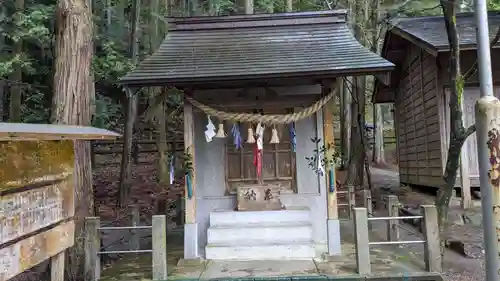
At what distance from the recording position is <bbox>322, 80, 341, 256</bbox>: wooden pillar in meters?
7.26

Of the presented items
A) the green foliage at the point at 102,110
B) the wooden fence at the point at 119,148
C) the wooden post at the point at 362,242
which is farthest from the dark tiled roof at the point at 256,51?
the wooden fence at the point at 119,148

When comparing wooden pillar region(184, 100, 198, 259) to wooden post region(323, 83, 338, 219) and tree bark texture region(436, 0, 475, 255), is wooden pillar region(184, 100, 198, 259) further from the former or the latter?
tree bark texture region(436, 0, 475, 255)

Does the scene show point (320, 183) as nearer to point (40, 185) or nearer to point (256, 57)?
point (256, 57)

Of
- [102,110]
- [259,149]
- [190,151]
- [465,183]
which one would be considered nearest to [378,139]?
[465,183]

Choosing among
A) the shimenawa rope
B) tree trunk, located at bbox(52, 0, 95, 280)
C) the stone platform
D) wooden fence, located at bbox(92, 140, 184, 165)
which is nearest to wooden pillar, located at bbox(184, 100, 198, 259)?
the stone platform

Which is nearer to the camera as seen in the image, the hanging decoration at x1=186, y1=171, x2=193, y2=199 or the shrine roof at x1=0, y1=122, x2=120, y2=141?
the shrine roof at x1=0, y1=122, x2=120, y2=141

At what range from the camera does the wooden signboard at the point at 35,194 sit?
3514 mm

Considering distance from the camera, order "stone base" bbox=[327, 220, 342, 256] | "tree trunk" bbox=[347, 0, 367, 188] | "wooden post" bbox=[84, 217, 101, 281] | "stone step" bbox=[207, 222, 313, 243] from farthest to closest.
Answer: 1. "tree trunk" bbox=[347, 0, 367, 188]
2. "stone base" bbox=[327, 220, 342, 256]
3. "stone step" bbox=[207, 222, 313, 243]
4. "wooden post" bbox=[84, 217, 101, 281]

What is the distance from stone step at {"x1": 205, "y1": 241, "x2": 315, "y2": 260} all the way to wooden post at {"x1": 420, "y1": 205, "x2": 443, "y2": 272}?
1928 millimetres

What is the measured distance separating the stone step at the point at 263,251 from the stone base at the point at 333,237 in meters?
0.42

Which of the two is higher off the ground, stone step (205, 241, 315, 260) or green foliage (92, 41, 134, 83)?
green foliage (92, 41, 134, 83)

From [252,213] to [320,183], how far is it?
4.87ft

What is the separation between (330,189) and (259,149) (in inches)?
60.5

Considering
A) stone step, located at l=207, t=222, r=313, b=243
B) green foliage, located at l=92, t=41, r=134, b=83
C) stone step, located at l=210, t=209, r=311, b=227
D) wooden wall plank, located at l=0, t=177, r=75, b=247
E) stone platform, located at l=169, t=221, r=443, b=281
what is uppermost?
green foliage, located at l=92, t=41, r=134, b=83
